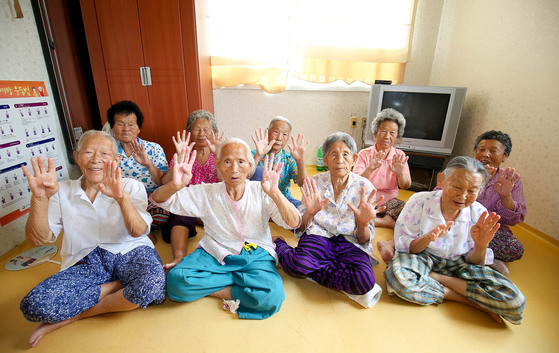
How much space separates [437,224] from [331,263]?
666 millimetres

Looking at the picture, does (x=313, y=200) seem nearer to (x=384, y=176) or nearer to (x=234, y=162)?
(x=234, y=162)

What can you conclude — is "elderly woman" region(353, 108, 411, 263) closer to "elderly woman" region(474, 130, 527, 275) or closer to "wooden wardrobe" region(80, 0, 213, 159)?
"elderly woman" region(474, 130, 527, 275)

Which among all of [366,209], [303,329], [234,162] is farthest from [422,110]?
[303,329]

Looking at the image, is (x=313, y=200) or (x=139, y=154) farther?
(x=139, y=154)

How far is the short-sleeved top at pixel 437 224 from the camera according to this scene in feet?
5.19

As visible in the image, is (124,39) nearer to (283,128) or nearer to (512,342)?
(283,128)

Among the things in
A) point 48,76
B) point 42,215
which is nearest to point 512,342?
point 42,215

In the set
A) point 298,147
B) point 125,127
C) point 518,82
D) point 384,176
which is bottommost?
point 384,176

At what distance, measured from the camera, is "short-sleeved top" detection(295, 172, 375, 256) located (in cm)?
172

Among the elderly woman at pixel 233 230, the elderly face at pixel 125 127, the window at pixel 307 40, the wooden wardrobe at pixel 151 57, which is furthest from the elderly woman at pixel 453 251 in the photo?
the window at pixel 307 40

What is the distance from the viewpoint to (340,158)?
1656 millimetres

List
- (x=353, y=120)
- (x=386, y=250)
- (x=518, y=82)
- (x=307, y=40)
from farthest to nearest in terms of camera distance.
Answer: (x=353, y=120) < (x=307, y=40) < (x=518, y=82) < (x=386, y=250)

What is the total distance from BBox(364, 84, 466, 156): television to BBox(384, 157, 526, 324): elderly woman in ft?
5.91

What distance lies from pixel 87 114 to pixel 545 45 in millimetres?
4446
